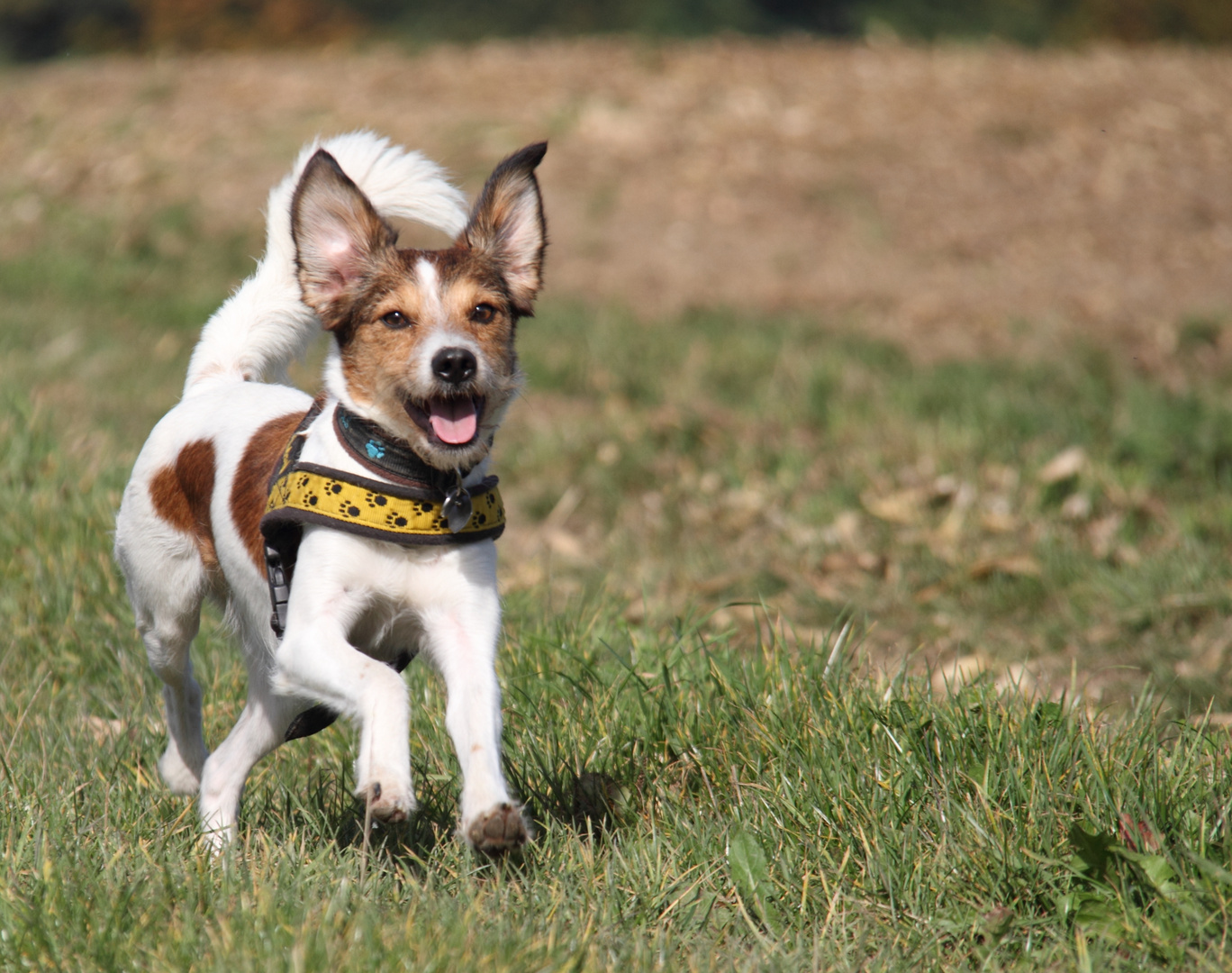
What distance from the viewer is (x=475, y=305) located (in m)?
3.15

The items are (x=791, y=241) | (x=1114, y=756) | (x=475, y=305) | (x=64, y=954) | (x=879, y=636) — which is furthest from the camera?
(x=791, y=241)

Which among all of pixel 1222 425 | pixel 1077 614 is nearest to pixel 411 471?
pixel 1077 614

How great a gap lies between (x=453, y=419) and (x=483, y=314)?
0.33m

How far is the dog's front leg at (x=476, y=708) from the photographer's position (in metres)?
2.57

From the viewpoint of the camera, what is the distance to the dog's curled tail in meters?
3.52

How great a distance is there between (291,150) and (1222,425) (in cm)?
1076

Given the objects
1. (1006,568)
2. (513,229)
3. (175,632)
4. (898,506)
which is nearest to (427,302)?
(513,229)

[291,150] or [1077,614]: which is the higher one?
[291,150]

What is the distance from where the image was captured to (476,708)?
2.78 meters

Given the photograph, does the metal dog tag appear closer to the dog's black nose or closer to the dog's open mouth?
the dog's open mouth

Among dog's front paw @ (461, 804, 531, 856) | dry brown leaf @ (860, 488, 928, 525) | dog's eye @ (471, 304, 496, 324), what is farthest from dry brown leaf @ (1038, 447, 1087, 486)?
dog's front paw @ (461, 804, 531, 856)

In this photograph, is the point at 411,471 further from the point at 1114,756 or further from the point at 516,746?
the point at 1114,756

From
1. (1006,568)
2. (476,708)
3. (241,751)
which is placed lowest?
(1006,568)

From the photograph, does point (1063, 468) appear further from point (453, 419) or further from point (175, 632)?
point (175, 632)
